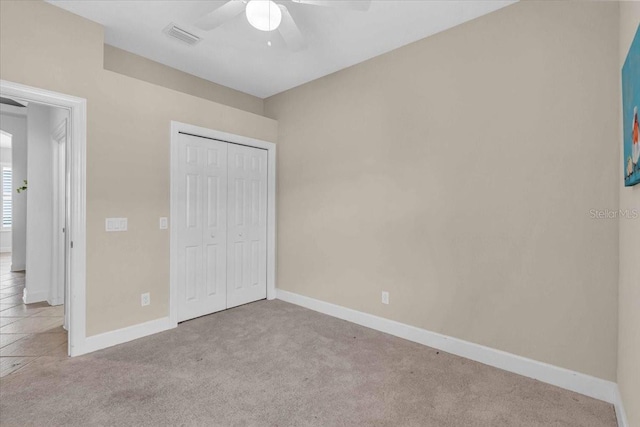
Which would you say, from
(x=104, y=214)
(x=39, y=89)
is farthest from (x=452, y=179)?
(x=39, y=89)

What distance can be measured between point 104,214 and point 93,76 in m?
1.16

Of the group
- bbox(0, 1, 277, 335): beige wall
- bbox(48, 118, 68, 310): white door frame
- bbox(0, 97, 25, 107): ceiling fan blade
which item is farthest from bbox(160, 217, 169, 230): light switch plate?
bbox(0, 97, 25, 107): ceiling fan blade

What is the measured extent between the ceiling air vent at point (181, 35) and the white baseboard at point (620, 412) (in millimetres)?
4061

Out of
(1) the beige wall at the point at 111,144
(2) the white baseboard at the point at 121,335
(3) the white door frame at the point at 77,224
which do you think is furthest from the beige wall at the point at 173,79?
(2) the white baseboard at the point at 121,335

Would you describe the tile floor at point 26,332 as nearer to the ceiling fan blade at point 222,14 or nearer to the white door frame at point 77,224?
the white door frame at point 77,224

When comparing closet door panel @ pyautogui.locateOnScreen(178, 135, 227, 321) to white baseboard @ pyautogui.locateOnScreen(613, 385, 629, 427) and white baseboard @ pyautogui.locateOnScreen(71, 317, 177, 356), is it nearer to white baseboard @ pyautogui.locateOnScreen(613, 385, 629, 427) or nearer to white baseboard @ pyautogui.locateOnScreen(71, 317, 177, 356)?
white baseboard @ pyautogui.locateOnScreen(71, 317, 177, 356)

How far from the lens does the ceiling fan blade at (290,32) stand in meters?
2.06

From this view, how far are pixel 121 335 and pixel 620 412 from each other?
11.9 ft

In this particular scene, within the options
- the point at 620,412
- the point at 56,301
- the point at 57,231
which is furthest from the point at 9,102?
the point at 620,412

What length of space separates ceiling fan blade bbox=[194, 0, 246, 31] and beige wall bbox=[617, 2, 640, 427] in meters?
2.11

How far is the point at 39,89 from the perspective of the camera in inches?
91.3

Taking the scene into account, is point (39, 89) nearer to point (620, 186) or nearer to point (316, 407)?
point (316, 407)

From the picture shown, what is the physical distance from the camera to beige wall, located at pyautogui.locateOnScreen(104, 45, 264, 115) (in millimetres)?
3051

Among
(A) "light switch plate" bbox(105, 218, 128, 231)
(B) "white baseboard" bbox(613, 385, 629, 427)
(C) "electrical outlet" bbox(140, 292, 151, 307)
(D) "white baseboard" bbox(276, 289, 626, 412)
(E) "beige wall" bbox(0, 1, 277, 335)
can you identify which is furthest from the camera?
(C) "electrical outlet" bbox(140, 292, 151, 307)
